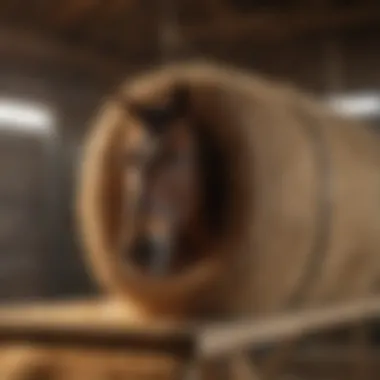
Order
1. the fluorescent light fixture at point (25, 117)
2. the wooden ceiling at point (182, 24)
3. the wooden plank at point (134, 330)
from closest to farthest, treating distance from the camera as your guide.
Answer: the wooden plank at point (134, 330) < the fluorescent light fixture at point (25, 117) < the wooden ceiling at point (182, 24)

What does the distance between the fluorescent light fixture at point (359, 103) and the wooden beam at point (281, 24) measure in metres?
0.15

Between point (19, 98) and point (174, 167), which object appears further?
point (19, 98)

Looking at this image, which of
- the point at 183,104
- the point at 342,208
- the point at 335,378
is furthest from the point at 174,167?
the point at 335,378

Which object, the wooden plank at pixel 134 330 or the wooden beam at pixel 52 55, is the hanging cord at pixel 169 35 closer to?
the wooden beam at pixel 52 55

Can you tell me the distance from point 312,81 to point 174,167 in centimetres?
109

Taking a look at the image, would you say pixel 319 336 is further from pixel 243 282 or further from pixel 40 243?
pixel 243 282

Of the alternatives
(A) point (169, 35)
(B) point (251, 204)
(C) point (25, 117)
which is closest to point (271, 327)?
(B) point (251, 204)

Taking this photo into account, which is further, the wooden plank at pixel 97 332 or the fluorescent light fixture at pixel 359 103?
the fluorescent light fixture at pixel 359 103

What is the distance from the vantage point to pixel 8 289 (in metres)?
1.79

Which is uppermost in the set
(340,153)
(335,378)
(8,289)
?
(340,153)

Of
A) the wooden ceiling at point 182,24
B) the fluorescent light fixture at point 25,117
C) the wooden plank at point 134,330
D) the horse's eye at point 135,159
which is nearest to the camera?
the wooden plank at point 134,330

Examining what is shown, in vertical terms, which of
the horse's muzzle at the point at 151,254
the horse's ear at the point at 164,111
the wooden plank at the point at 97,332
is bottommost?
the wooden plank at the point at 97,332

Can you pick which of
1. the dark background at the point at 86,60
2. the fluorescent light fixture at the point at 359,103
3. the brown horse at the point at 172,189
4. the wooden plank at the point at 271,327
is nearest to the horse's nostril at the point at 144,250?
the brown horse at the point at 172,189

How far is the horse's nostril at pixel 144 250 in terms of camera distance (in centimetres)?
100
